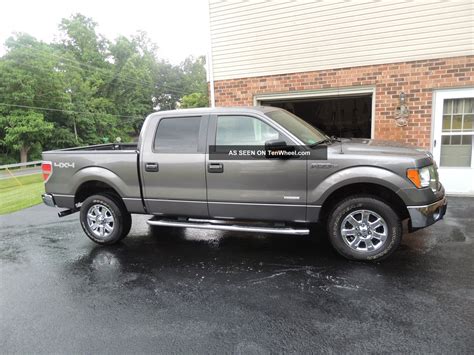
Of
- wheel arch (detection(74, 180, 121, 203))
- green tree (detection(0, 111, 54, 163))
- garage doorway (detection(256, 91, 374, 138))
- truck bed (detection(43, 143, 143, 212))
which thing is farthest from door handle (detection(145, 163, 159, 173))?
green tree (detection(0, 111, 54, 163))

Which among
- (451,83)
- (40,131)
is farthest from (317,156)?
(40,131)

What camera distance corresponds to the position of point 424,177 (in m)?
3.83

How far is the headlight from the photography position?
3752 mm

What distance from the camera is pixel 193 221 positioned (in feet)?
15.6

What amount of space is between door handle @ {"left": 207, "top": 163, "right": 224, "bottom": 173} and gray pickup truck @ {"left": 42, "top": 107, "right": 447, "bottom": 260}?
0.01 meters

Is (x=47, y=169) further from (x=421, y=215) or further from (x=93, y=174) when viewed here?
(x=421, y=215)

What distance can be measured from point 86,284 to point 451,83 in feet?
23.8

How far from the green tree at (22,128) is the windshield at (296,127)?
3812 cm

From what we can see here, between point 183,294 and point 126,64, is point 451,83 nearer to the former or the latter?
point 183,294

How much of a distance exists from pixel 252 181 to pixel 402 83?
4.74 m

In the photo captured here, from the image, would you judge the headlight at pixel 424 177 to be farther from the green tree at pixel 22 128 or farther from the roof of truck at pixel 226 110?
the green tree at pixel 22 128

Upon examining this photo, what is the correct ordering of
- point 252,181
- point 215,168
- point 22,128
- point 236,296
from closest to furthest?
point 236,296 < point 252,181 < point 215,168 < point 22,128

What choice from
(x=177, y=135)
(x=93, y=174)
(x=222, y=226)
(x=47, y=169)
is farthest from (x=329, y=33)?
(x=47, y=169)

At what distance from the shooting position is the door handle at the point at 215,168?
4.36 m
